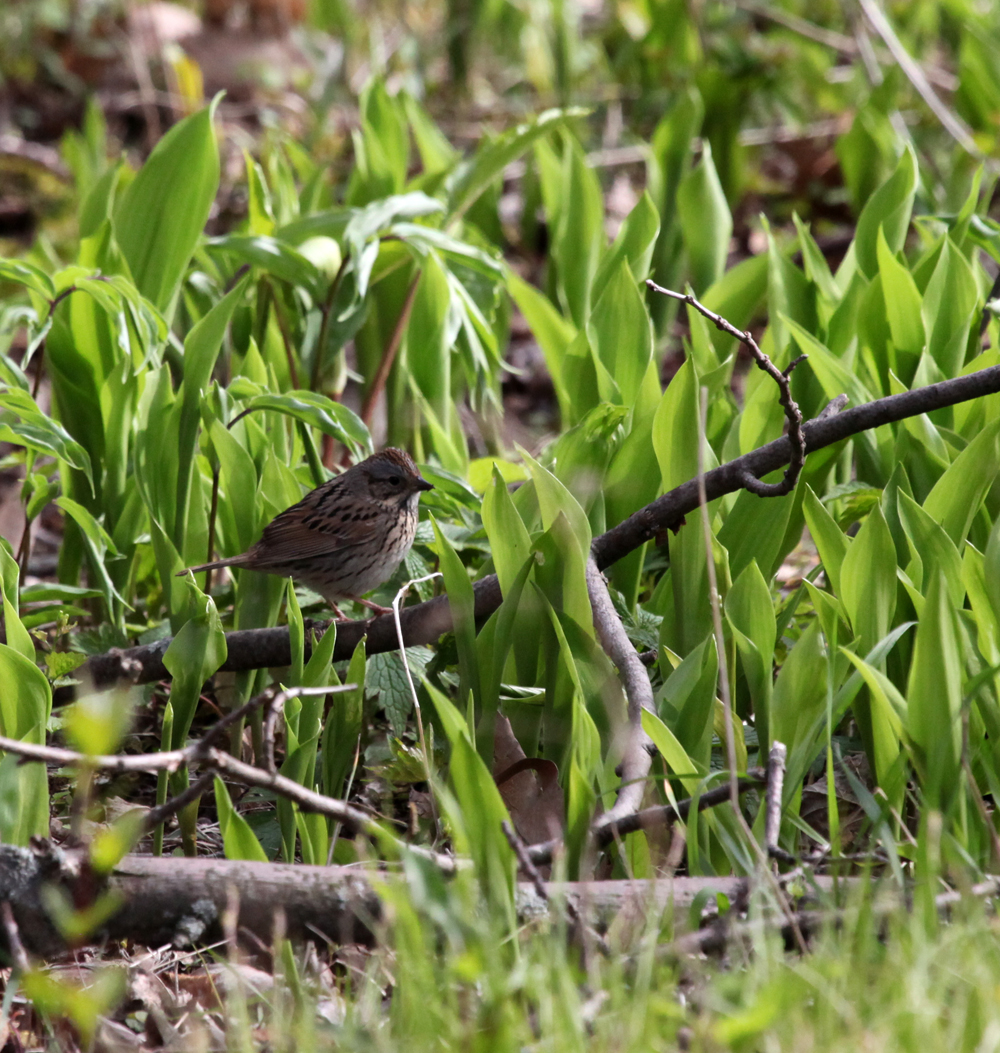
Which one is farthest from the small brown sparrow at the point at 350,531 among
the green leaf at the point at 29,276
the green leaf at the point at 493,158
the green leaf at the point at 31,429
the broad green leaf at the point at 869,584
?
the green leaf at the point at 493,158

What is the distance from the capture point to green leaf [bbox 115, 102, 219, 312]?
149 inches

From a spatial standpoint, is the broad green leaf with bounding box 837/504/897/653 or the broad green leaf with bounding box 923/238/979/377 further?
the broad green leaf with bounding box 923/238/979/377

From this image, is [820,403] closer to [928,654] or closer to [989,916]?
[928,654]

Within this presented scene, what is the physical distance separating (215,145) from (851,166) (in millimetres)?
3034

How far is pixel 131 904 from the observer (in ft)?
6.77

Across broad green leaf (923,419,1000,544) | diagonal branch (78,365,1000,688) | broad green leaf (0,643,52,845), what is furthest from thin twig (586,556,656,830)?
broad green leaf (0,643,52,845)

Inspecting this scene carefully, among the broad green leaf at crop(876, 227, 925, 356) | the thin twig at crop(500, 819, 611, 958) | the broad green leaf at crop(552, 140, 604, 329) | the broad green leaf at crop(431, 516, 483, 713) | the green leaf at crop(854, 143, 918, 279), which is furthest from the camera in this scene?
the broad green leaf at crop(552, 140, 604, 329)

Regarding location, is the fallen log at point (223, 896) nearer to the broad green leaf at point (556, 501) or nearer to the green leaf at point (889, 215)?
the broad green leaf at point (556, 501)

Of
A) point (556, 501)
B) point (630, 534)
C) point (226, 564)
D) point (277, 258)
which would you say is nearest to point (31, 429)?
point (226, 564)

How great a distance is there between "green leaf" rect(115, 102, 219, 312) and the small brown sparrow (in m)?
0.91

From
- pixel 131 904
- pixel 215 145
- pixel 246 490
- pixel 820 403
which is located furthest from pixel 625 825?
pixel 215 145

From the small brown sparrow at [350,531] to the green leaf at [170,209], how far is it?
91 centimetres

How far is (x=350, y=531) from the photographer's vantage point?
129 inches

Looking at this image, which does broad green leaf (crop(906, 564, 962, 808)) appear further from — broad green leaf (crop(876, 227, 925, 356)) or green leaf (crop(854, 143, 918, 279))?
green leaf (crop(854, 143, 918, 279))
